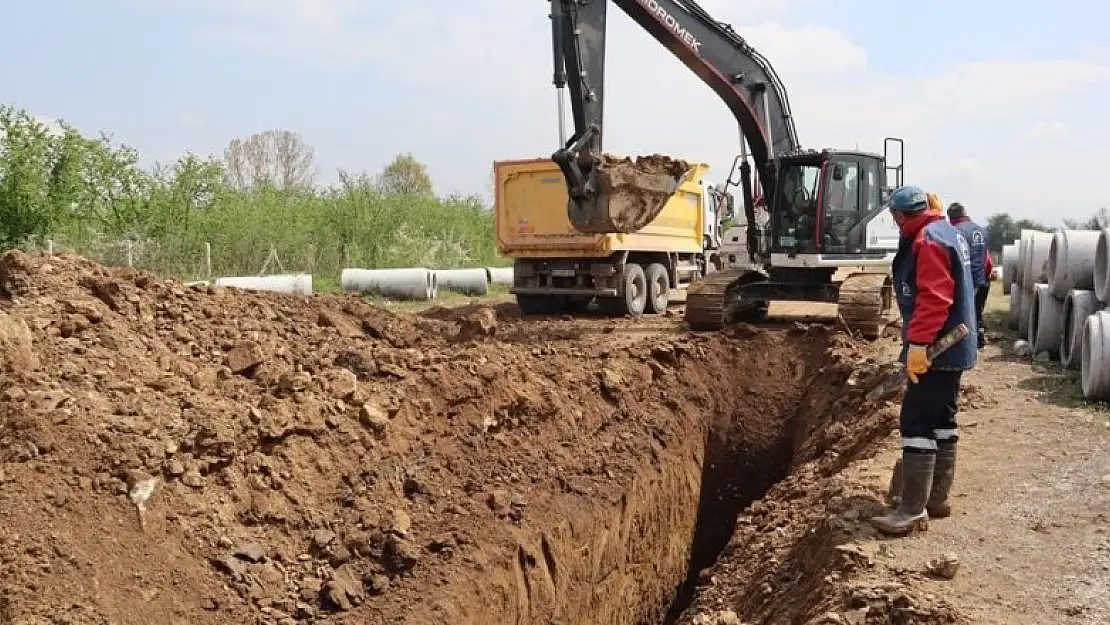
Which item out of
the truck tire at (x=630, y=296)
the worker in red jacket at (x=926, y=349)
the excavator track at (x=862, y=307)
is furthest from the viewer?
the truck tire at (x=630, y=296)

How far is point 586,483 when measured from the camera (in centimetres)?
700

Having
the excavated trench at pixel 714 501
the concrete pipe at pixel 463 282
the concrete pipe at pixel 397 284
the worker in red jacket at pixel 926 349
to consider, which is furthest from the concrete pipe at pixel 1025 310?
the concrete pipe at pixel 463 282

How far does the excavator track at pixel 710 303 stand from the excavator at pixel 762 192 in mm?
14

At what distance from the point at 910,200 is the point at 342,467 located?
155 inches

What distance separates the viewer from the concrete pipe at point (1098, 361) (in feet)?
23.1

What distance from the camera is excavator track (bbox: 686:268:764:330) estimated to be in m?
11.2

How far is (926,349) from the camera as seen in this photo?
4.62 m

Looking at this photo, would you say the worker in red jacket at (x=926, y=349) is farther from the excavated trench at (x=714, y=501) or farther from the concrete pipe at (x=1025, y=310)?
the concrete pipe at (x=1025, y=310)

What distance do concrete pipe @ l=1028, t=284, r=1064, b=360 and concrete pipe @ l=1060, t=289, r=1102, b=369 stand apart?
0.45m

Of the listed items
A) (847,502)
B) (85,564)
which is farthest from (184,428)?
(847,502)

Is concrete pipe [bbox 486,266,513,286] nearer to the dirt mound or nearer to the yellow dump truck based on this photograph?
the yellow dump truck

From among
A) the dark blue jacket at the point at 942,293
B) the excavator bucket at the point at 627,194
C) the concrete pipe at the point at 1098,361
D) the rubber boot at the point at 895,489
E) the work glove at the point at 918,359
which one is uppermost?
the excavator bucket at the point at 627,194

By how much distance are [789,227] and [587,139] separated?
352 cm

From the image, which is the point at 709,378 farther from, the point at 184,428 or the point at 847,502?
the point at 184,428
